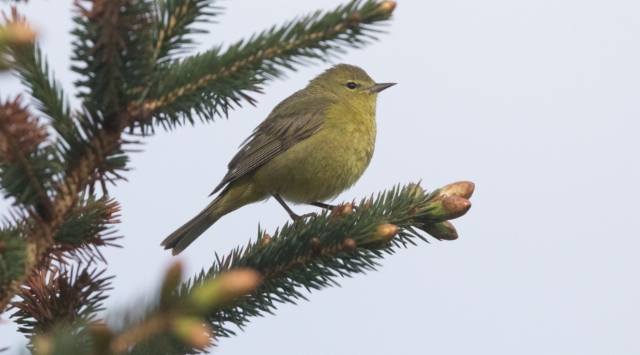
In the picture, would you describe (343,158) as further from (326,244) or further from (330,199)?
(326,244)

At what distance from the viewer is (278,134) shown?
5.90m

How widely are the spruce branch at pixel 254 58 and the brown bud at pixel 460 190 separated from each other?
135 cm

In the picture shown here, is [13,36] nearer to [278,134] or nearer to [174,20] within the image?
[174,20]

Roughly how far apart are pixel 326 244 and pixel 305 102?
12.8 ft

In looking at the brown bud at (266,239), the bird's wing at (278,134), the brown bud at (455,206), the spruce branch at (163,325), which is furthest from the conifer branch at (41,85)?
the bird's wing at (278,134)

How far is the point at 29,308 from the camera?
2049 millimetres

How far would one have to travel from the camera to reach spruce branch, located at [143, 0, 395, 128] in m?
1.69

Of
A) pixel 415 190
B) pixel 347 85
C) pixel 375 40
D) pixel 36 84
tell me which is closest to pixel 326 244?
pixel 415 190

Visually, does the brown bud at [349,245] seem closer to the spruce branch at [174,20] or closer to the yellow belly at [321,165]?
the spruce branch at [174,20]

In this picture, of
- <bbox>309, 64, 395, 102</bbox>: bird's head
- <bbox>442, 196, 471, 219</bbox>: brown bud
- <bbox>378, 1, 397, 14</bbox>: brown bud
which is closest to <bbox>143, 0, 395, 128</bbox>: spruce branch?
<bbox>378, 1, 397, 14</bbox>: brown bud

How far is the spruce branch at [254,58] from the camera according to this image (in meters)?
1.69

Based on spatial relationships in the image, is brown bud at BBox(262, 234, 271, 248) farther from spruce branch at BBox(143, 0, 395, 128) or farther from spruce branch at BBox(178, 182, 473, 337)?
spruce branch at BBox(143, 0, 395, 128)

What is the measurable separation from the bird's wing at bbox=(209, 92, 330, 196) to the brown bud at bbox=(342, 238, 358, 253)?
131 inches

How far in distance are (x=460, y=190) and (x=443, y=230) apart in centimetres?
20
